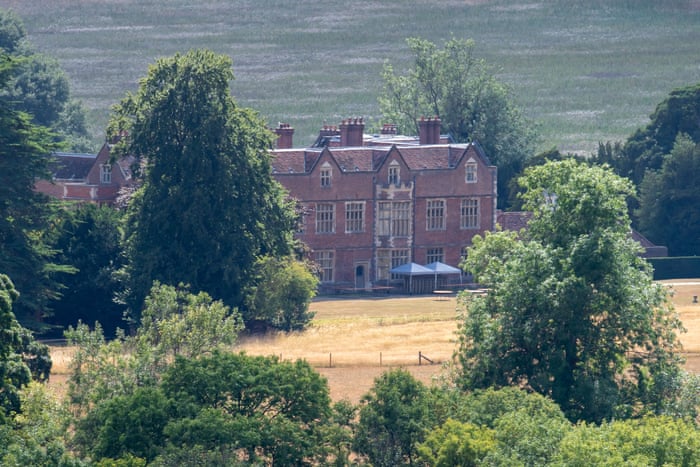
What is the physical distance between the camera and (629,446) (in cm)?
4144

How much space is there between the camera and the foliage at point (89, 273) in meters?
81.1

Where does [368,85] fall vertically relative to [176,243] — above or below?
above

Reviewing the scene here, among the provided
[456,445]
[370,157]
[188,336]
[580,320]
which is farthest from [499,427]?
[370,157]

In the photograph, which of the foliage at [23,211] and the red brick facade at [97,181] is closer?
the foliage at [23,211]

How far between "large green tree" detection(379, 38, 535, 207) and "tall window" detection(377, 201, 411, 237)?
24668mm

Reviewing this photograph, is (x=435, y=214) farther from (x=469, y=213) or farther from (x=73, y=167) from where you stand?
(x=73, y=167)

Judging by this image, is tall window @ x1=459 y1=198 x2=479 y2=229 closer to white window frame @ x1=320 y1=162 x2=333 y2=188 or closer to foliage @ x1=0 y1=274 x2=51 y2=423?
white window frame @ x1=320 y1=162 x2=333 y2=188

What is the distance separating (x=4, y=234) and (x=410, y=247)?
3730 centimetres

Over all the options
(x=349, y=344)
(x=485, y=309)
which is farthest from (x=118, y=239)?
(x=485, y=309)

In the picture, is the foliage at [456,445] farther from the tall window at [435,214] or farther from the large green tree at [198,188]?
the tall window at [435,214]

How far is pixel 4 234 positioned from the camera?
74375 mm

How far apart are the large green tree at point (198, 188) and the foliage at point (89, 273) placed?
280cm

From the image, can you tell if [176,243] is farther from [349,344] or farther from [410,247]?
[410,247]

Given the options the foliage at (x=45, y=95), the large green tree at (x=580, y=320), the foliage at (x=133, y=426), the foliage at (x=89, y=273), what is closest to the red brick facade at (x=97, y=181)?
the foliage at (x=89, y=273)
